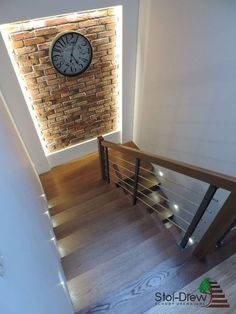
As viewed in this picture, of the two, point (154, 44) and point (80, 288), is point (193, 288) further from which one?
point (154, 44)

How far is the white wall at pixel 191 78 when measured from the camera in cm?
190

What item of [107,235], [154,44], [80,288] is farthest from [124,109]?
[80,288]

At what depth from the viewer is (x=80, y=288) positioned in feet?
5.53

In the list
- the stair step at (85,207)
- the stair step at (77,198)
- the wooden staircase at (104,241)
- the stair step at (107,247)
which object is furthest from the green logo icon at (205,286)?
the stair step at (77,198)

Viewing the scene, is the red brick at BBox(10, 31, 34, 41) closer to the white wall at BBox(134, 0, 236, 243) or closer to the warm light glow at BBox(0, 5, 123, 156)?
the warm light glow at BBox(0, 5, 123, 156)

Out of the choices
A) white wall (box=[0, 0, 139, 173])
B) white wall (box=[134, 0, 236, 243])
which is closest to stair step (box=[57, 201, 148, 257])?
white wall (box=[134, 0, 236, 243])

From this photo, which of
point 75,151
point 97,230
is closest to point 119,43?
point 75,151

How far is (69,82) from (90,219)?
5.37 feet

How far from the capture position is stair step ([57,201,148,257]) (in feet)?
6.93

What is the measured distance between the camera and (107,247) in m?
1.98

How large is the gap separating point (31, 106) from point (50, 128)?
413 millimetres

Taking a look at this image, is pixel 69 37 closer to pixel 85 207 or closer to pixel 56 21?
pixel 56 21

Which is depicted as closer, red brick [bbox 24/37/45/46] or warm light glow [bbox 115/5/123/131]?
red brick [bbox 24/37/45/46]

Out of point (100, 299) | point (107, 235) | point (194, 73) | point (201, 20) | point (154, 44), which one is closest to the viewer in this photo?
point (100, 299)
